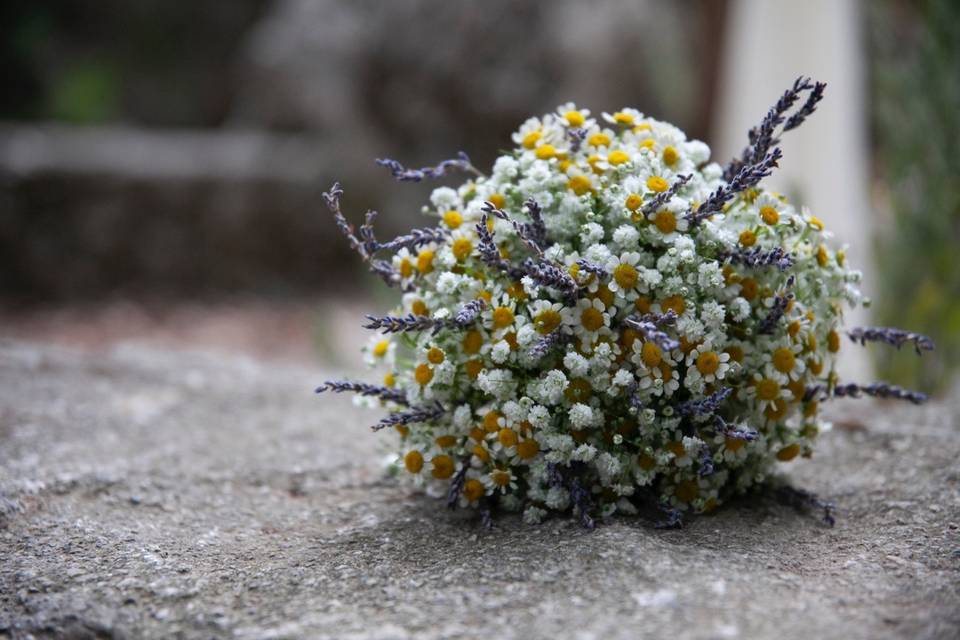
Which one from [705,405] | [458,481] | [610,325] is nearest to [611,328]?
[610,325]

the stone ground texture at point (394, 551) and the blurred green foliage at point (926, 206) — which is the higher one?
the blurred green foliage at point (926, 206)

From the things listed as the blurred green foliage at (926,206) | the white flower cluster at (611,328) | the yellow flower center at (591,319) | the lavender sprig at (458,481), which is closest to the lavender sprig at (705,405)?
the white flower cluster at (611,328)

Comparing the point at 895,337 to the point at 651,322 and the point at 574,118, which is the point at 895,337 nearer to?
the point at 651,322

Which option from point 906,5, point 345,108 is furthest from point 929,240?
point 906,5

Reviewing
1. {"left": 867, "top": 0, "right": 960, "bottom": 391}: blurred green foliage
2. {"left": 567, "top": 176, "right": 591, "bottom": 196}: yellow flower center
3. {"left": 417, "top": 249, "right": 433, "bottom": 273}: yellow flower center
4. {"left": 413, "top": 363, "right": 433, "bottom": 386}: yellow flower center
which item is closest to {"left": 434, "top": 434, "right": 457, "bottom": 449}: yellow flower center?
{"left": 413, "top": 363, "right": 433, "bottom": 386}: yellow flower center

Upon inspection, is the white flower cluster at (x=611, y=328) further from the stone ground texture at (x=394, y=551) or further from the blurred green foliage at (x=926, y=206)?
the blurred green foliage at (x=926, y=206)

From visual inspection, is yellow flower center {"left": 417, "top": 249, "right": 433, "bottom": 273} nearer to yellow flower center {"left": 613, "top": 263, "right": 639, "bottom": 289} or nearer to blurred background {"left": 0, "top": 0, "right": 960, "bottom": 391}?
yellow flower center {"left": 613, "top": 263, "right": 639, "bottom": 289}

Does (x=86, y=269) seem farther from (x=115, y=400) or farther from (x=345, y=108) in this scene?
(x=115, y=400)
